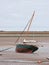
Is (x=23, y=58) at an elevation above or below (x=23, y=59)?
below

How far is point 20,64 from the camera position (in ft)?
110

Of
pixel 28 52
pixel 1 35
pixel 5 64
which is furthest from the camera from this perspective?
pixel 1 35

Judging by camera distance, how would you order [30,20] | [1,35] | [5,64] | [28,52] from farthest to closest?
[1,35], [30,20], [28,52], [5,64]

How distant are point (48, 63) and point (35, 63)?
126 cm

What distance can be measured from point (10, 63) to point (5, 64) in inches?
33.2

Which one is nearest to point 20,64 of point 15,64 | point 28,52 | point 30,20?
point 15,64

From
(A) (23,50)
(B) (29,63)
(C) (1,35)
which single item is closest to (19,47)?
(A) (23,50)

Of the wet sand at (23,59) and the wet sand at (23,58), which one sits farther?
the wet sand at (23,58)

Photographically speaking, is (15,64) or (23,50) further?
(23,50)

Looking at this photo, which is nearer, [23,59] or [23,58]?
[23,59]

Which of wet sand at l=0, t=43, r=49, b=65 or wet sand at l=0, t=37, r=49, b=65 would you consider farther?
wet sand at l=0, t=37, r=49, b=65

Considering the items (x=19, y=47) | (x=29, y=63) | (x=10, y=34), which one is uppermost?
(x=29, y=63)

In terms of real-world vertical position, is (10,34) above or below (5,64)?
below

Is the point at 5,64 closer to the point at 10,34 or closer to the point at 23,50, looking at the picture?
the point at 23,50
